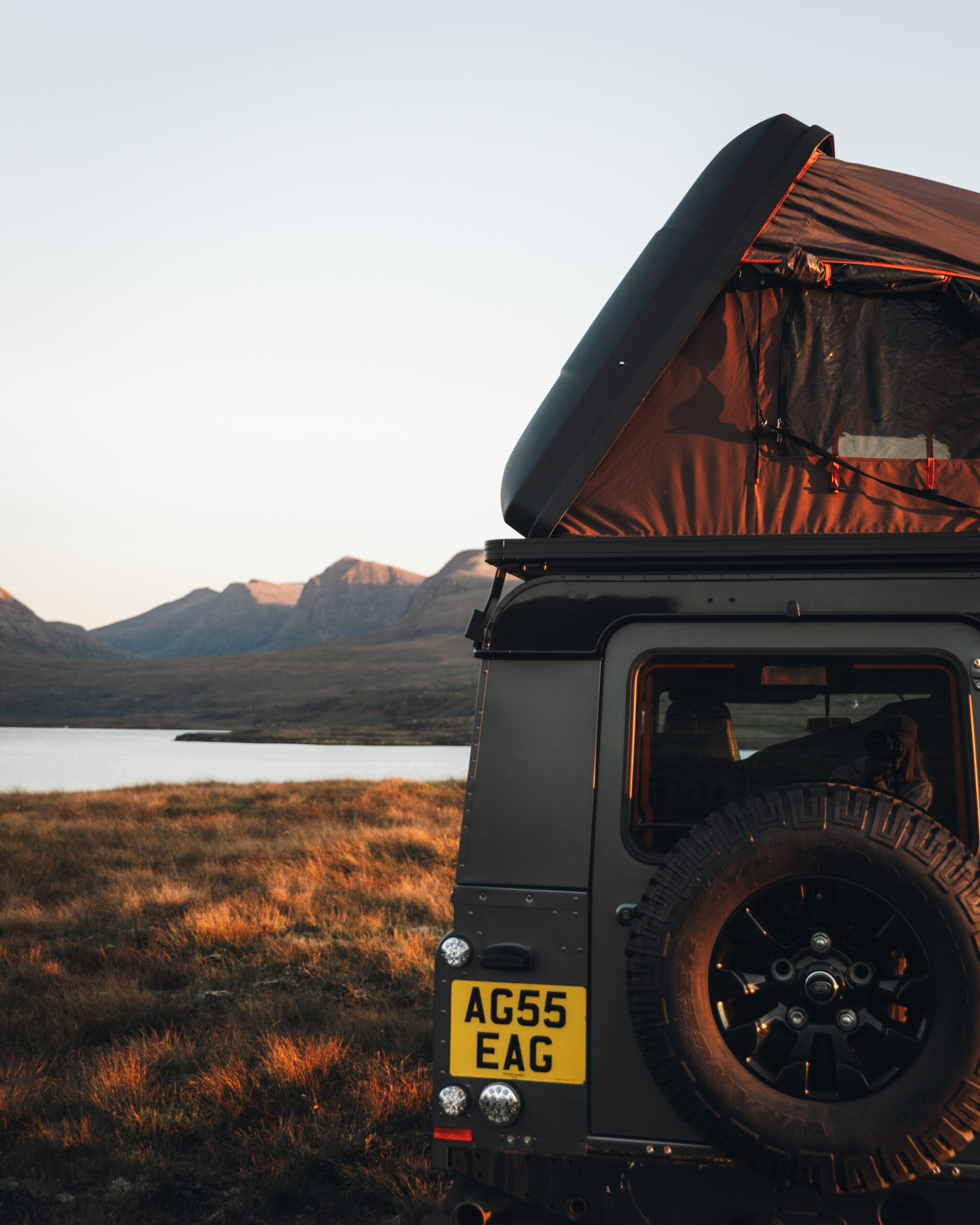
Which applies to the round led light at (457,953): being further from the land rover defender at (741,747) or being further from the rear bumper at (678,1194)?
the rear bumper at (678,1194)

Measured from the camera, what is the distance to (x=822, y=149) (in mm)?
3434

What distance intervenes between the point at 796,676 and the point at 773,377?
109 cm

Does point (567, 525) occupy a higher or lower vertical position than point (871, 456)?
lower

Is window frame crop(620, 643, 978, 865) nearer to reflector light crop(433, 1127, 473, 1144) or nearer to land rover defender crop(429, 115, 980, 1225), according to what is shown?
land rover defender crop(429, 115, 980, 1225)

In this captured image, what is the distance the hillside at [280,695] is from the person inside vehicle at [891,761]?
8101 cm

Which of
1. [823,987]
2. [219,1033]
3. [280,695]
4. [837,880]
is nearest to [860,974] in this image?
[823,987]

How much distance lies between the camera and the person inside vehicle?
2.64m

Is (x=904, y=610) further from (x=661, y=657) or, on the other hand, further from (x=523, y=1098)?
(x=523, y=1098)

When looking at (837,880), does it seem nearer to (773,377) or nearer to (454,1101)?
(454,1101)

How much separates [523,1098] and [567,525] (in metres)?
1.70

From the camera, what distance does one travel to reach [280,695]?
155m

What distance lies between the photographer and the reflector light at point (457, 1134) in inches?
100

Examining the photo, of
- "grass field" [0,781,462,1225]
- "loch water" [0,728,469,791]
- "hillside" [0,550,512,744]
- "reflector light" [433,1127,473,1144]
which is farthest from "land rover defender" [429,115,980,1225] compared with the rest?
"hillside" [0,550,512,744]

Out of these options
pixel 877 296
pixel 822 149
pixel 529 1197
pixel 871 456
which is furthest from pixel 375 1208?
pixel 822 149
